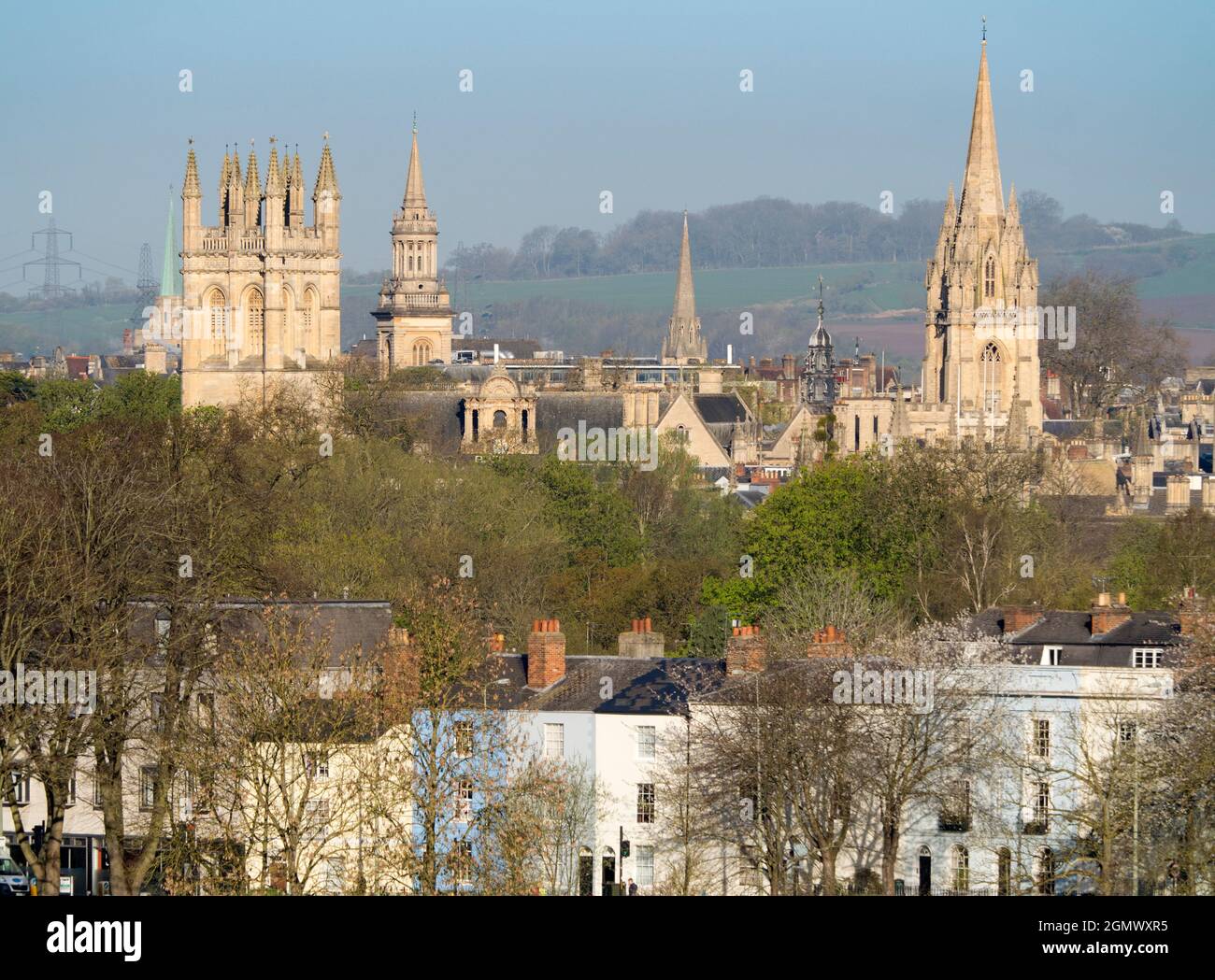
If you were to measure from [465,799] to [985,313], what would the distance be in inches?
4147

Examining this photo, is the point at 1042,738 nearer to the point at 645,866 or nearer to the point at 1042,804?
the point at 1042,804

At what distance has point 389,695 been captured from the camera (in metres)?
37.2

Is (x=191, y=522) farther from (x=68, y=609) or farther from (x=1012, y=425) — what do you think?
(x=1012, y=425)

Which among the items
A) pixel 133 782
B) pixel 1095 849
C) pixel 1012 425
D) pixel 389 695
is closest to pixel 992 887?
pixel 1095 849

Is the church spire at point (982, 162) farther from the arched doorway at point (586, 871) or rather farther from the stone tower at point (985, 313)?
the arched doorway at point (586, 871)

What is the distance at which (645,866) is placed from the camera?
126ft

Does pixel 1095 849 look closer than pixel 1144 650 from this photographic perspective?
Yes

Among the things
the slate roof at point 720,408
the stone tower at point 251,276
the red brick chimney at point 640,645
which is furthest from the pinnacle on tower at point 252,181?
the red brick chimney at point 640,645

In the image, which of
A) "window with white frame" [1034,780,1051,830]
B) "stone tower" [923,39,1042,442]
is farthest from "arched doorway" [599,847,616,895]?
"stone tower" [923,39,1042,442]

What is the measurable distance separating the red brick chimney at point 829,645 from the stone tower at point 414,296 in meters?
99.4

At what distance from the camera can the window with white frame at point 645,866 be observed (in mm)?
38050

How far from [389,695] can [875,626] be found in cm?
1599

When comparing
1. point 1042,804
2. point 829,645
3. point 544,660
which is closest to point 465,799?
point 544,660
